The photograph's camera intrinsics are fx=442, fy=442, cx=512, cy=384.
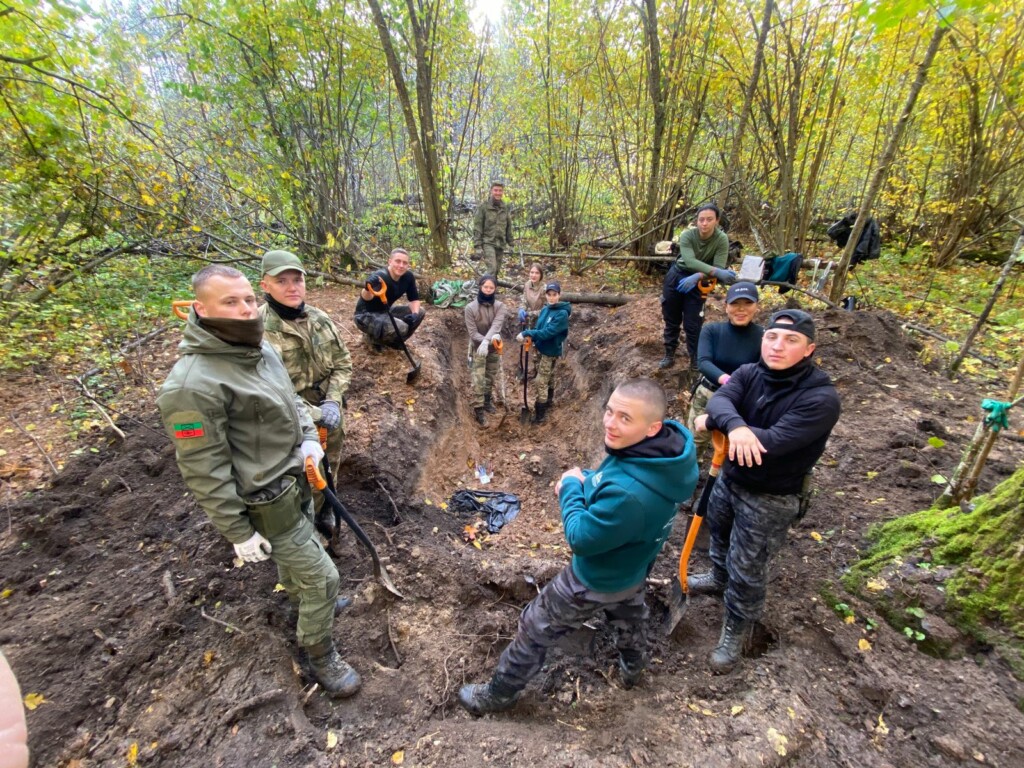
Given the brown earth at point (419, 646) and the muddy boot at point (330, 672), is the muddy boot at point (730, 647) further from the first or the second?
the muddy boot at point (330, 672)

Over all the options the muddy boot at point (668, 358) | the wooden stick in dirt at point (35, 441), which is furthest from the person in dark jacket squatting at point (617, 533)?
the wooden stick in dirt at point (35, 441)

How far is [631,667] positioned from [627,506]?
4.40 ft

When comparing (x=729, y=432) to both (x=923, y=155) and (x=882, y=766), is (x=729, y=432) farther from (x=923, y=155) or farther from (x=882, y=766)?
(x=923, y=155)

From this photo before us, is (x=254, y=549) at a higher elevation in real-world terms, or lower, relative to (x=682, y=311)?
lower

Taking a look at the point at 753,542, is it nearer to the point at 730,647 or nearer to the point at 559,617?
the point at 730,647

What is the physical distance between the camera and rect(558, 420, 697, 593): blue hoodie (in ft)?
6.48

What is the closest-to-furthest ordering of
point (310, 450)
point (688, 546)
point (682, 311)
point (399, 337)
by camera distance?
point (310, 450) → point (688, 546) → point (682, 311) → point (399, 337)

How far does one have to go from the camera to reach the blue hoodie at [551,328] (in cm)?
653

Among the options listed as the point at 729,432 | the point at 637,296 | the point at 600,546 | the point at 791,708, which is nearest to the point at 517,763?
the point at 600,546

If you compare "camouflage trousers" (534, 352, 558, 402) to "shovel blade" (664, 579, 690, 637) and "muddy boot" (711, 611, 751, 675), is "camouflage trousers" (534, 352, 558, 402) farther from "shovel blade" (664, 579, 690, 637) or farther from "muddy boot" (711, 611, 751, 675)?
"muddy boot" (711, 611, 751, 675)

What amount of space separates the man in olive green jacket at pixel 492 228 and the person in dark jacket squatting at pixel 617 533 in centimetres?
745

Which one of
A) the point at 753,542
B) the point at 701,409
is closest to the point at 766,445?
the point at 753,542

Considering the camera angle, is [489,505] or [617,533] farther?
[489,505]

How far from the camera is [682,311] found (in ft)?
18.6
